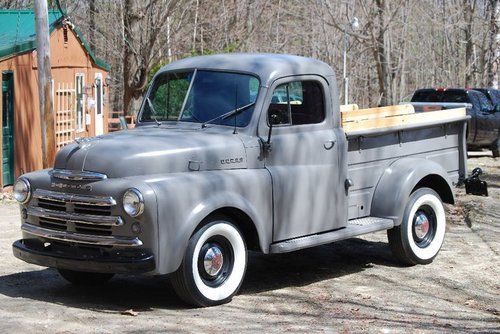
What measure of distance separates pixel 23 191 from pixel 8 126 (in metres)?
10.5

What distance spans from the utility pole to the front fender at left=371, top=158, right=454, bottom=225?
25.9 feet

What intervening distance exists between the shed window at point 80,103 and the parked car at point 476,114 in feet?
26.6

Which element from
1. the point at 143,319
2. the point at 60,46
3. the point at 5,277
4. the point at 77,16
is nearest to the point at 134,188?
the point at 143,319

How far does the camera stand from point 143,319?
705 centimetres

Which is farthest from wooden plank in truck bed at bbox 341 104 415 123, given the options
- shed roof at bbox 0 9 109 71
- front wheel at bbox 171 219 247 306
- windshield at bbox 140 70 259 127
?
shed roof at bbox 0 9 109 71

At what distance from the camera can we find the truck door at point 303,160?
8086 millimetres

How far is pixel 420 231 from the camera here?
952 centimetres

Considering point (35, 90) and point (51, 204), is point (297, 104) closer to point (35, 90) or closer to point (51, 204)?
point (51, 204)

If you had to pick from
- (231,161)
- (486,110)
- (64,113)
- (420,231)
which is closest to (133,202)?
(231,161)

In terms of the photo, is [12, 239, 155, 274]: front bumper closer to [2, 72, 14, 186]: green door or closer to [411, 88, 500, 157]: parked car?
[2, 72, 14, 186]: green door

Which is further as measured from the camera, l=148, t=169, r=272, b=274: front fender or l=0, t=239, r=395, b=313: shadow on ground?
l=0, t=239, r=395, b=313: shadow on ground

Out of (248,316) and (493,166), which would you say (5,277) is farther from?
(493,166)

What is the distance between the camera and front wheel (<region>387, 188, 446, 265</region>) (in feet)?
30.5

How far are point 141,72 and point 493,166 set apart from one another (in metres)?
10.3
